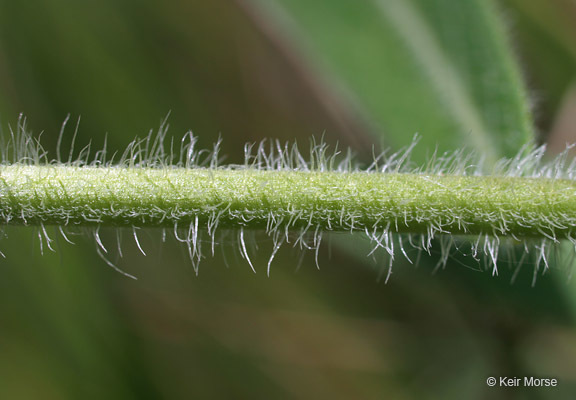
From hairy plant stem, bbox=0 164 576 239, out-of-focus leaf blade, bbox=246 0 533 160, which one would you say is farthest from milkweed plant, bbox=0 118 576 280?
out-of-focus leaf blade, bbox=246 0 533 160

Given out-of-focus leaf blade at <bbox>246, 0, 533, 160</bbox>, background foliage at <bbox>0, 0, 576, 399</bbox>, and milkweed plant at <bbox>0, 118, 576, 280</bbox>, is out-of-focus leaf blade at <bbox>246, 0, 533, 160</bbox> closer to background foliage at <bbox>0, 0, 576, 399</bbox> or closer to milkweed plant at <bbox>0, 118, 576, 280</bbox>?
background foliage at <bbox>0, 0, 576, 399</bbox>

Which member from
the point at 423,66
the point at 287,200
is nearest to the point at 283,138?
the point at 423,66

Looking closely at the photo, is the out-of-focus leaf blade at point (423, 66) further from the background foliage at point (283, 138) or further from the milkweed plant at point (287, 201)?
the milkweed plant at point (287, 201)

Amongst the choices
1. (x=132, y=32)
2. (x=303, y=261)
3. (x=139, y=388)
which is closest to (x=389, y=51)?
(x=303, y=261)

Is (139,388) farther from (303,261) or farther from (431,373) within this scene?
(431,373)

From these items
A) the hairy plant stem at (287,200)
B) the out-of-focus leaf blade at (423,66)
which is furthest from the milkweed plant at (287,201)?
the out-of-focus leaf blade at (423,66)

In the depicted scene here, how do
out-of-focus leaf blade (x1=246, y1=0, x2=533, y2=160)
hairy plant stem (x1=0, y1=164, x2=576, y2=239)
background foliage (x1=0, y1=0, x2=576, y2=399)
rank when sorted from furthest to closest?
background foliage (x1=0, y1=0, x2=576, y2=399), out-of-focus leaf blade (x1=246, y1=0, x2=533, y2=160), hairy plant stem (x1=0, y1=164, x2=576, y2=239)

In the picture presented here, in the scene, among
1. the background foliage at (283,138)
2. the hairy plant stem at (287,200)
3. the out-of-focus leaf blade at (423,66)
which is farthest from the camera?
the background foliage at (283,138)

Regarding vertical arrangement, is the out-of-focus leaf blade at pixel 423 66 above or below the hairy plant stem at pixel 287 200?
above

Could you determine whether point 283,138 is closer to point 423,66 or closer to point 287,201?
point 423,66
